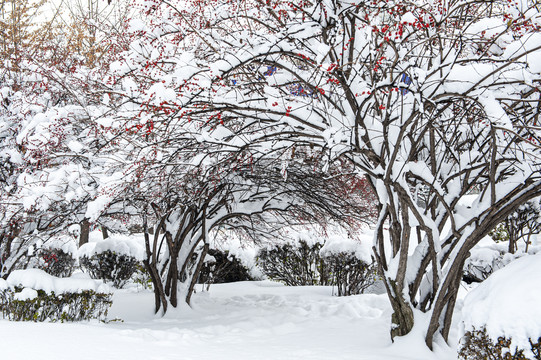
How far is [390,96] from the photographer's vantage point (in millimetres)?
4324

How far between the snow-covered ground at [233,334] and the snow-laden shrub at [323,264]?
2.20 feet

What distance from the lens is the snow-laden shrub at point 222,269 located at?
1045 centimetres

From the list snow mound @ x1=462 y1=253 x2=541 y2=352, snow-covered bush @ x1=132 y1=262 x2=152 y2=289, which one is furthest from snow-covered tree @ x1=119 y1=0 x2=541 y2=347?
snow-covered bush @ x1=132 y1=262 x2=152 y2=289

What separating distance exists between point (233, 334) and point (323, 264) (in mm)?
4797

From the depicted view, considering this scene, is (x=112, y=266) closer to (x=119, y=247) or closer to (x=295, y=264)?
(x=119, y=247)

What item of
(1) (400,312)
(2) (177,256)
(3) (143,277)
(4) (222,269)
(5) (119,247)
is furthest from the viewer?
(5) (119,247)

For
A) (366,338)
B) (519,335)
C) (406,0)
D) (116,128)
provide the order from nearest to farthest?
1. (519,335)
2. (406,0)
3. (116,128)
4. (366,338)

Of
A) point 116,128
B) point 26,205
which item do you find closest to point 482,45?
point 116,128

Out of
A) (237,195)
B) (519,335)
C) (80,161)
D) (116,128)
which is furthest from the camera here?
(237,195)

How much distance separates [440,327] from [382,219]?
134 centimetres

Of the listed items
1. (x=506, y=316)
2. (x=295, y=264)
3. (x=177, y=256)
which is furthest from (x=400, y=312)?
(x=295, y=264)

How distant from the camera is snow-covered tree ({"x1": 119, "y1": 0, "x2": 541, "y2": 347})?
12.0 feet

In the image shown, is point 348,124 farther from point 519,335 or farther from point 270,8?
point 519,335

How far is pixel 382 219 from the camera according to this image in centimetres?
511
